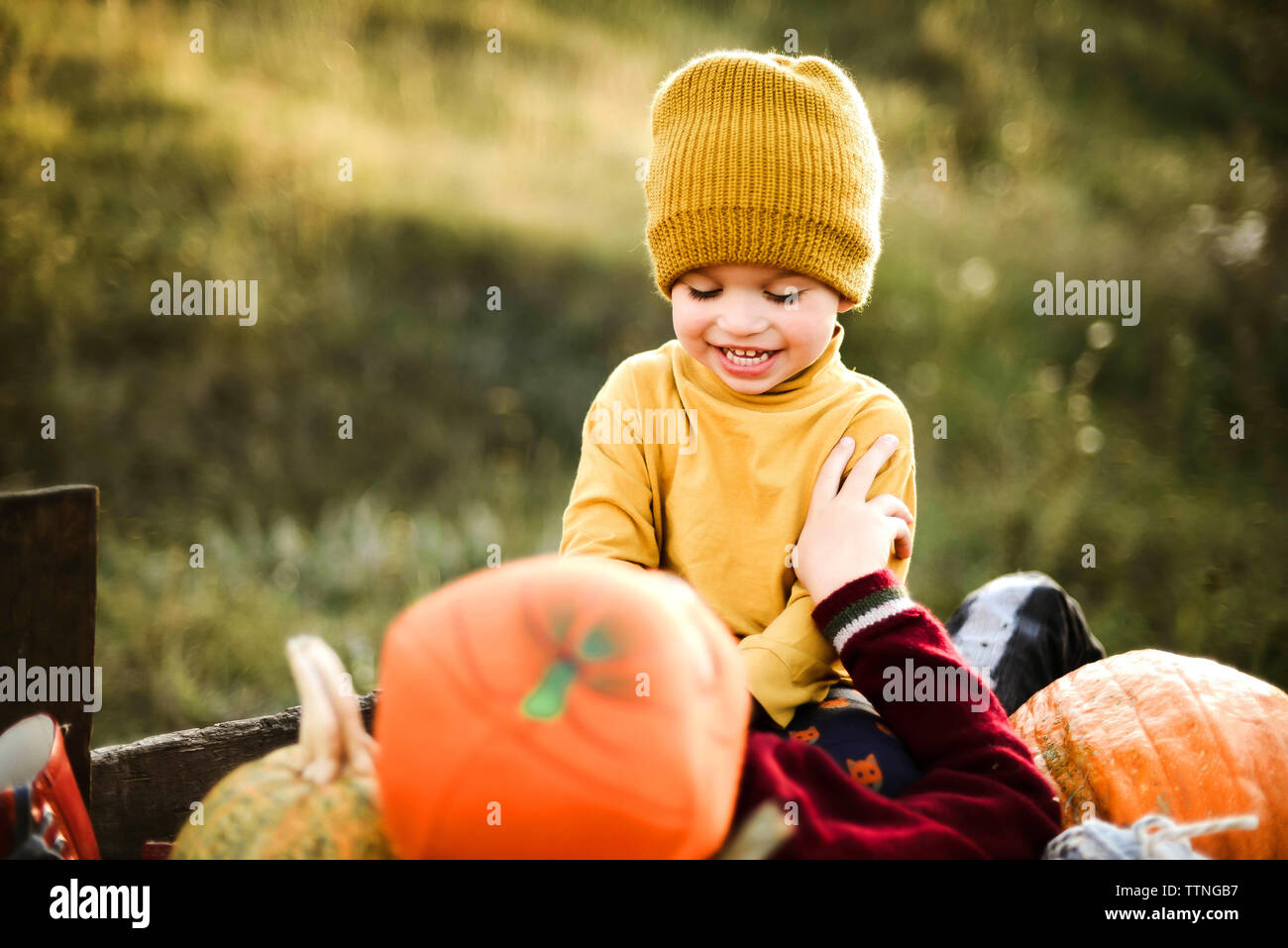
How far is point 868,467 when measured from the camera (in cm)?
Result: 216

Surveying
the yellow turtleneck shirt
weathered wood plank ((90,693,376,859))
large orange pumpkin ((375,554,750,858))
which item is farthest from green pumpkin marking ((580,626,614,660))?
weathered wood plank ((90,693,376,859))

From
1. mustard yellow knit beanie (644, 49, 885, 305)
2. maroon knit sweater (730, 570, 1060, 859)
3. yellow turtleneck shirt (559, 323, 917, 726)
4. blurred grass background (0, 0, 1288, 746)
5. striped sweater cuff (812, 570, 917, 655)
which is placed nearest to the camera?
maroon knit sweater (730, 570, 1060, 859)

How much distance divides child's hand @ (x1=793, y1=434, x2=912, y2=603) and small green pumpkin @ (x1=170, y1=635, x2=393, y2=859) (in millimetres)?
842

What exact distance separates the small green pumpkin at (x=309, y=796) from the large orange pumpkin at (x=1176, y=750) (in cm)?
134

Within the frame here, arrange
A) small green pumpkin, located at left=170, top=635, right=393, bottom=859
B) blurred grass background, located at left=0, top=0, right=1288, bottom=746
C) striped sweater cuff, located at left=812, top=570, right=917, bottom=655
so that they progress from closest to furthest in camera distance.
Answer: small green pumpkin, located at left=170, top=635, right=393, bottom=859
striped sweater cuff, located at left=812, top=570, right=917, bottom=655
blurred grass background, located at left=0, top=0, right=1288, bottom=746

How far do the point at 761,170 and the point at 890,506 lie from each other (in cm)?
65

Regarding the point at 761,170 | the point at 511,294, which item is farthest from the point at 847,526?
the point at 511,294

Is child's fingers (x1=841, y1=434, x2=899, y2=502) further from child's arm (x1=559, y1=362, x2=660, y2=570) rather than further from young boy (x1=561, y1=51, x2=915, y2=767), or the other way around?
child's arm (x1=559, y1=362, x2=660, y2=570)

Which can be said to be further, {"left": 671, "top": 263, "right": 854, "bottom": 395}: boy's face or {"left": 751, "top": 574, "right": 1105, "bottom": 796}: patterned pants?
{"left": 751, "top": 574, "right": 1105, "bottom": 796}: patterned pants

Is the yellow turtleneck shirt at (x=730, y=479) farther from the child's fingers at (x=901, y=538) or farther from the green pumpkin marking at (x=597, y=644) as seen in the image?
the green pumpkin marking at (x=597, y=644)

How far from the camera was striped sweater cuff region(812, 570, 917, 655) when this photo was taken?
195 centimetres

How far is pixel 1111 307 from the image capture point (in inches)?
230

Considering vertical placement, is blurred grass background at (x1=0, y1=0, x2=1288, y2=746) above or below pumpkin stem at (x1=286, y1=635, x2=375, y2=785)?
above

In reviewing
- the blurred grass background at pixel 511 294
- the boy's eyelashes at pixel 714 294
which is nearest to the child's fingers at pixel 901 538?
the boy's eyelashes at pixel 714 294
